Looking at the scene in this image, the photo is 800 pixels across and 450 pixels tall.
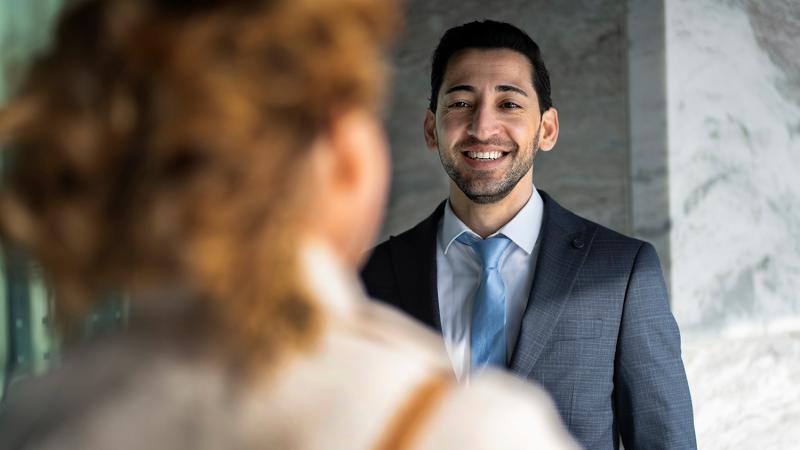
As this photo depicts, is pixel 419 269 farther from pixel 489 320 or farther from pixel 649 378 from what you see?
pixel 649 378

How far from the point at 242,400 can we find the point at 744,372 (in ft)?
11.9

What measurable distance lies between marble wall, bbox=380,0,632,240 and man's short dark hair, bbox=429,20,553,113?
4.57 ft

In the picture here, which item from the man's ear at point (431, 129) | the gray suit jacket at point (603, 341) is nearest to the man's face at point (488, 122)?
the man's ear at point (431, 129)

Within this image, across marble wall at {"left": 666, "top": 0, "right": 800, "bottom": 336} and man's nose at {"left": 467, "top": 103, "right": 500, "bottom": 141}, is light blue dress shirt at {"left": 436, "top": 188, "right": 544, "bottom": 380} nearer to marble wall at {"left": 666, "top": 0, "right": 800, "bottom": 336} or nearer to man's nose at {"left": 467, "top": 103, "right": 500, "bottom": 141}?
man's nose at {"left": 467, "top": 103, "right": 500, "bottom": 141}

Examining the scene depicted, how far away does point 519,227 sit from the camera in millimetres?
2443

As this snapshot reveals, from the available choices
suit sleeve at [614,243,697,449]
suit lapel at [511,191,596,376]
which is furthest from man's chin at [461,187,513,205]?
suit sleeve at [614,243,697,449]

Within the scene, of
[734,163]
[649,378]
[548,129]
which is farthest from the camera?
[734,163]

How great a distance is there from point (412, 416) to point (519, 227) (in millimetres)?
1792

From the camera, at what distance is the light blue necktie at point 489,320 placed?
2.27m

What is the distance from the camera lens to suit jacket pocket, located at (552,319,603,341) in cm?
226

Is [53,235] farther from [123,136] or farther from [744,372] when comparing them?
[744,372]

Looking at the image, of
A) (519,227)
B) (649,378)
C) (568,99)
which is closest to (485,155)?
(519,227)

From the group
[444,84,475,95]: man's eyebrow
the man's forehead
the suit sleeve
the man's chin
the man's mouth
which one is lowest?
the suit sleeve

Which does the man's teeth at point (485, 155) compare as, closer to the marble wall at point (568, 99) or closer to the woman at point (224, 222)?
the marble wall at point (568, 99)
